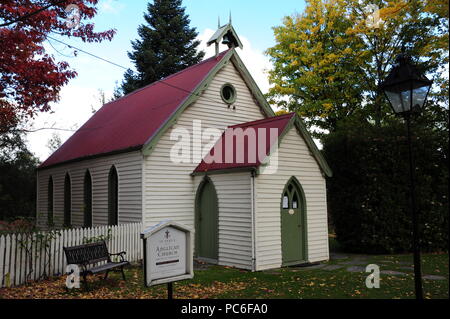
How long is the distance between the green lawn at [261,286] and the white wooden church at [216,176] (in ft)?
4.21

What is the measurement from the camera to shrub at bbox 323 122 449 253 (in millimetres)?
14945

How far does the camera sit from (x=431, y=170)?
601 inches

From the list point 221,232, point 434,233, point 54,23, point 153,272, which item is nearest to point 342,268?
point 221,232

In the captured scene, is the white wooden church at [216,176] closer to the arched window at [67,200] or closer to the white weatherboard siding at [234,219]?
the white weatherboard siding at [234,219]

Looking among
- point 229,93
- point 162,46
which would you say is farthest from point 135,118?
point 162,46

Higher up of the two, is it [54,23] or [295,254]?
[54,23]

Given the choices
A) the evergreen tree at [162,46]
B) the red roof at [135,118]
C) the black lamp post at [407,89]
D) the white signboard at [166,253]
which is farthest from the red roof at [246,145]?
the evergreen tree at [162,46]

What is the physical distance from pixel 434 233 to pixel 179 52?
92.3 ft

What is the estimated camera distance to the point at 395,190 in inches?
596

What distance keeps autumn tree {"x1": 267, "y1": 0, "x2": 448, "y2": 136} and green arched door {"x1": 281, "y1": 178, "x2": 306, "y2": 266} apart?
38.8 feet

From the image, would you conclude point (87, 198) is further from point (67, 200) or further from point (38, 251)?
point (38, 251)

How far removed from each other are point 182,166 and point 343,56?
52.7ft
